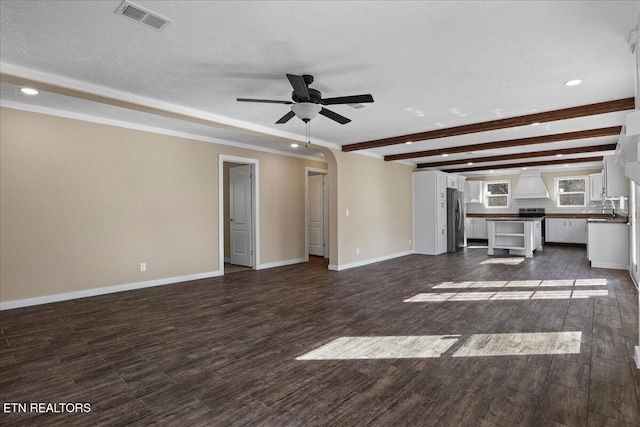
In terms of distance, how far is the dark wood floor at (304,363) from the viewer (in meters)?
1.96

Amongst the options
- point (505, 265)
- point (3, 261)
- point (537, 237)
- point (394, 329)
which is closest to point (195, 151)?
point (3, 261)

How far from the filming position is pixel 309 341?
304 centimetres

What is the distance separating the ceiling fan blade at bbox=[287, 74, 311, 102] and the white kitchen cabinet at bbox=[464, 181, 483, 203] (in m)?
9.93

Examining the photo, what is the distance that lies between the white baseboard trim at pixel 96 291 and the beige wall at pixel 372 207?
110 inches

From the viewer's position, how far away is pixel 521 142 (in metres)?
6.21

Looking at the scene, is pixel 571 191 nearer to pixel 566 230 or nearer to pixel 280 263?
pixel 566 230

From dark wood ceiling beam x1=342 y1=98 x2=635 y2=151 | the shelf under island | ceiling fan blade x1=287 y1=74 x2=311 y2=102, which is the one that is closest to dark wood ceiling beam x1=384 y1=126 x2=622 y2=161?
dark wood ceiling beam x1=342 y1=98 x2=635 y2=151

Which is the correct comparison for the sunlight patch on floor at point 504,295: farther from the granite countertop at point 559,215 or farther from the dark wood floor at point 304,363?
the granite countertop at point 559,215

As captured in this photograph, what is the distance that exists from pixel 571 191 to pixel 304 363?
11035 millimetres

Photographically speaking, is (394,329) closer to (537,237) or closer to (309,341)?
(309,341)

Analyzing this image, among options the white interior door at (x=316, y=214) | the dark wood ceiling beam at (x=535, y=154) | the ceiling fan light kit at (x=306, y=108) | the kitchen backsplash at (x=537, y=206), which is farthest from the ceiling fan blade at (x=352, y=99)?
the kitchen backsplash at (x=537, y=206)

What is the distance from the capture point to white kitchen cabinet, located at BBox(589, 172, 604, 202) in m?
9.47

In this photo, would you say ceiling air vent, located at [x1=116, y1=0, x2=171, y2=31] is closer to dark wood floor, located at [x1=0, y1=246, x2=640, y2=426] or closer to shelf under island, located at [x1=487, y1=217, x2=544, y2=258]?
dark wood floor, located at [x1=0, y1=246, x2=640, y2=426]

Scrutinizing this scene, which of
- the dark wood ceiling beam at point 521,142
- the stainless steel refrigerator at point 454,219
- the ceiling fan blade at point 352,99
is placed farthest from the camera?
the stainless steel refrigerator at point 454,219
